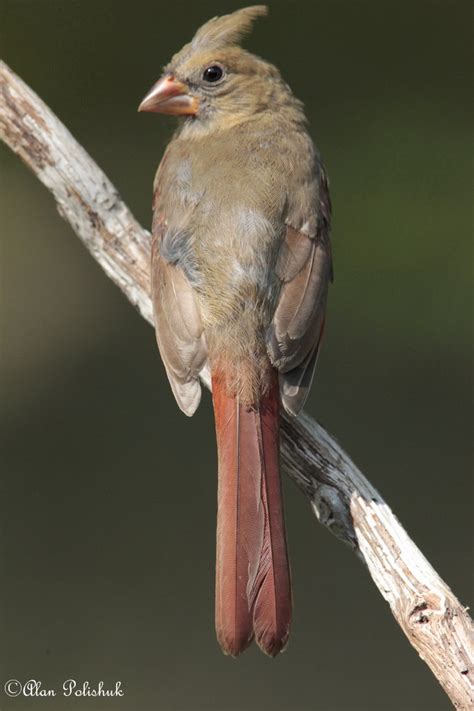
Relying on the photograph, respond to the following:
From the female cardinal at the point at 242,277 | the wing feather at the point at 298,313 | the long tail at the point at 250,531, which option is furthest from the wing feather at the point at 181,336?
the wing feather at the point at 298,313

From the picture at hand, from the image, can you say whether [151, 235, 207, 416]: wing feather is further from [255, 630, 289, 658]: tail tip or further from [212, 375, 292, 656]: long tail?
[255, 630, 289, 658]: tail tip

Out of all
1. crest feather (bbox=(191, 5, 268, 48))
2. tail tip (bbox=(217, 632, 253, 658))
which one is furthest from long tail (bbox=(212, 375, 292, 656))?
crest feather (bbox=(191, 5, 268, 48))

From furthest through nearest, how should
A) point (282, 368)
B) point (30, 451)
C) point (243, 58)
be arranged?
point (30, 451)
point (243, 58)
point (282, 368)

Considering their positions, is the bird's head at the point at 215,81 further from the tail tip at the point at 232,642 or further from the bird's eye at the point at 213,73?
the tail tip at the point at 232,642

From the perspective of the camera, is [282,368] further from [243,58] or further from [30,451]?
[30,451]

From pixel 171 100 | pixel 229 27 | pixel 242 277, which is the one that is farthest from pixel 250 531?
pixel 229 27

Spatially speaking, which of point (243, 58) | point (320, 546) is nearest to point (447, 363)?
point (320, 546)

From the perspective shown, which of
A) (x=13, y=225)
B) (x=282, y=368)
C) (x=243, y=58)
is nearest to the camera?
(x=282, y=368)

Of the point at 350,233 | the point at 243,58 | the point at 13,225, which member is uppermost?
the point at 13,225
